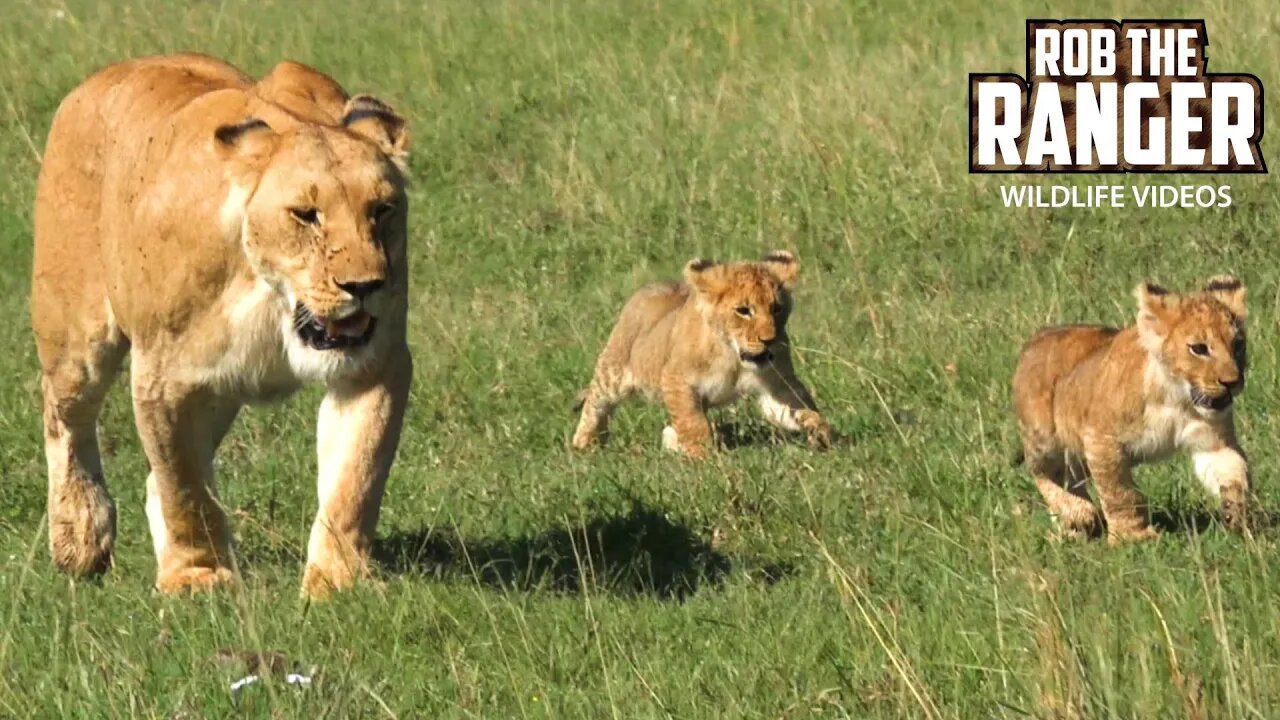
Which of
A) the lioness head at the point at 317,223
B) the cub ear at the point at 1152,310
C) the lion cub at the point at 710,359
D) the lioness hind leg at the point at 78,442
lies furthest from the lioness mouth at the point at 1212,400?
the lioness hind leg at the point at 78,442

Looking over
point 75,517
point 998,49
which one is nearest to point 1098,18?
point 998,49

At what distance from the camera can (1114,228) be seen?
11.4 metres

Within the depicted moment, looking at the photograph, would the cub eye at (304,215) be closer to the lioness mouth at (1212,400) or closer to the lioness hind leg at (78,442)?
the lioness hind leg at (78,442)

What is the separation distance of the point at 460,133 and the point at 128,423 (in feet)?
16.1

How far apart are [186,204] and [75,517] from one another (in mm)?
1344

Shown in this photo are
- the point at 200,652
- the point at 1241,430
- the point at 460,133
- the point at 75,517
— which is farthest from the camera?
the point at 460,133

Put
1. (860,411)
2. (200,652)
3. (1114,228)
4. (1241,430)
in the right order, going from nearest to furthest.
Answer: (200,652) < (1241,430) < (860,411) < (1114,228)

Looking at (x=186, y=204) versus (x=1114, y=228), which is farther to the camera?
(x=1114, y=228)

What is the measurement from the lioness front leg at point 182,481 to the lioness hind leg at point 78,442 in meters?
0.51

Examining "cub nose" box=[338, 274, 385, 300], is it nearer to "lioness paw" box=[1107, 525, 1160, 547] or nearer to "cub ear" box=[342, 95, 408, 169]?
"cub ear" box=[342, 95, 408, 169]

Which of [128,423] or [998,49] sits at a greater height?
[998,49]

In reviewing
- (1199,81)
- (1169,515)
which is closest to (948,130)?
(1199,81)

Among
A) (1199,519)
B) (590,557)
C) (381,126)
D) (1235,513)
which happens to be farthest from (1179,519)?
(381,126)

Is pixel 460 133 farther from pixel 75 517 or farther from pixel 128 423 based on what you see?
pixel 75 517
